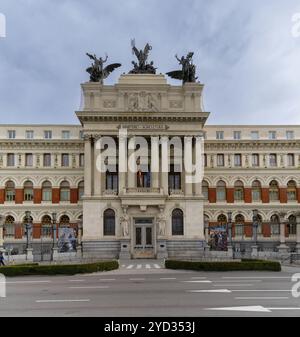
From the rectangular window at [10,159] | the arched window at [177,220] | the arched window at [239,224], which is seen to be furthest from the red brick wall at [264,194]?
the rectangular window at [10,159]

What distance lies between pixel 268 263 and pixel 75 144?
39157mm

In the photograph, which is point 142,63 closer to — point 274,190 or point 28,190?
point 28,190

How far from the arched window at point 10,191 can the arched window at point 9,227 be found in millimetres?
2590

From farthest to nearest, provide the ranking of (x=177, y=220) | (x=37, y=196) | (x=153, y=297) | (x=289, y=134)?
(x=289, y=134), (x=37, y=196), (x=177, y=220), (x=153, y=297)

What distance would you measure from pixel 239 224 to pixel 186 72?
21.5m

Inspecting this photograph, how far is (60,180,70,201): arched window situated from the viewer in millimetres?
67625

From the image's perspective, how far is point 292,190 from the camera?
68.8m

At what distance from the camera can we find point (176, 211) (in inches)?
2363

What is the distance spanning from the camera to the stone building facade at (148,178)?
5894 cm

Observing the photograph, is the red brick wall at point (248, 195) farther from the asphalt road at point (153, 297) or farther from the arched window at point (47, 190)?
the asphalt road at point (153, 297)

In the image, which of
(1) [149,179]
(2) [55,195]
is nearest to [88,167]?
(1) [149,179]

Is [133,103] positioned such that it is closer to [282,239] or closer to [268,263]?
[282,239]

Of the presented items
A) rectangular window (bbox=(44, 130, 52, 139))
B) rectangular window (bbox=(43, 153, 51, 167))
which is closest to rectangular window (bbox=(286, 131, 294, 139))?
rectangular window (bbox=(44, 130, 52, 139))
